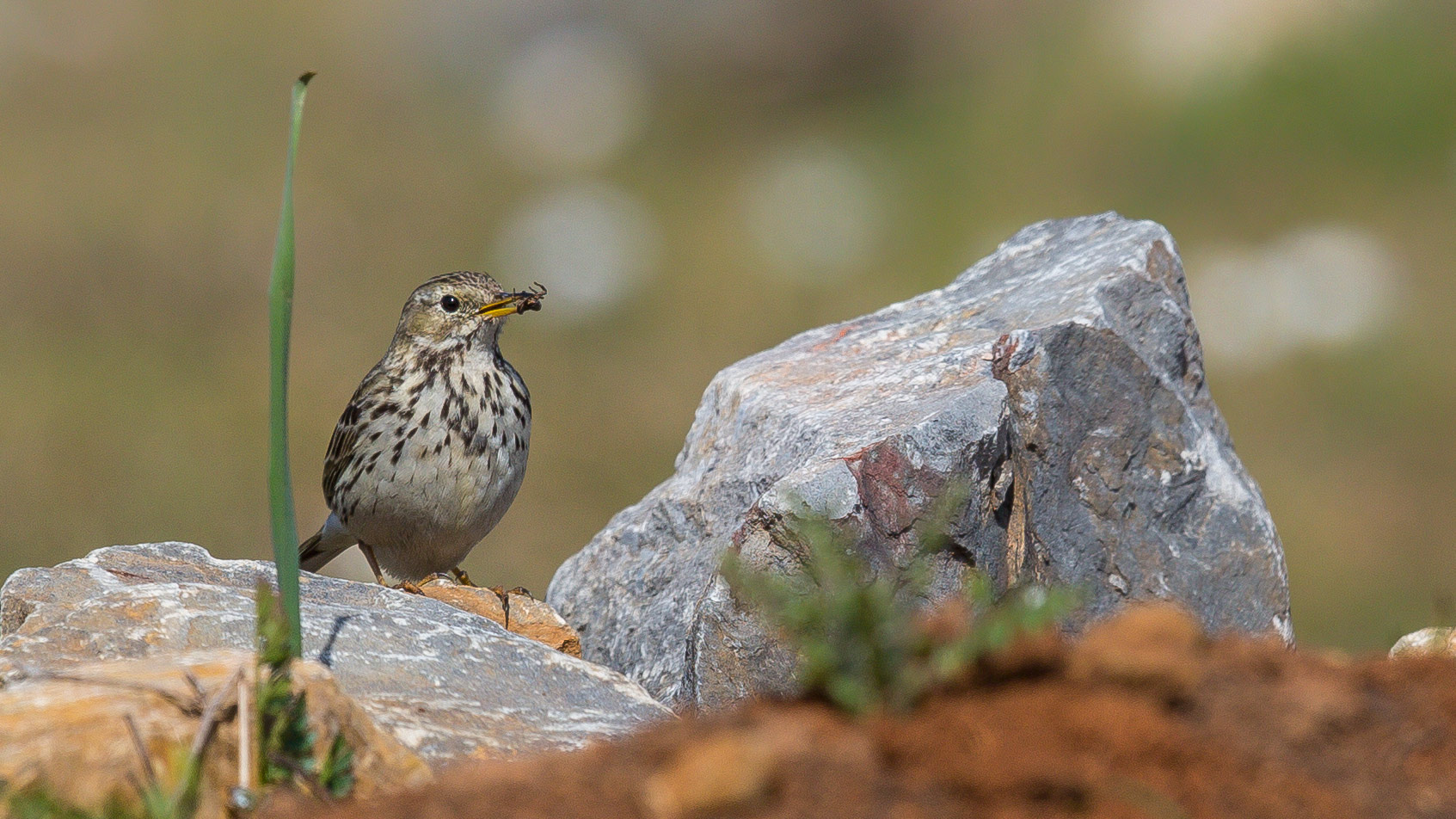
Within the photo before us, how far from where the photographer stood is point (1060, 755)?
2.66m

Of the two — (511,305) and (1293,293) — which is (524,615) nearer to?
(511,305)

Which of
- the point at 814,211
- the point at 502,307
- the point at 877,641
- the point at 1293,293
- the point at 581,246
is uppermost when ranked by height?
the point at 814,211

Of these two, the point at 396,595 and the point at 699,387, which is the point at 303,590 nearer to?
the point at 396,595

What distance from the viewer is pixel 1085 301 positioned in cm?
582

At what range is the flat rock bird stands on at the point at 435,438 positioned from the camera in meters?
7.00

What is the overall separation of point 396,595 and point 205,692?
2.21 m

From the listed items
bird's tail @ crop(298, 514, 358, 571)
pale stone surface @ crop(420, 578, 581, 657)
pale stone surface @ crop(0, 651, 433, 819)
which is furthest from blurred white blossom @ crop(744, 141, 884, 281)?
pale stone surface @ crop(0, 651, 433, 819)

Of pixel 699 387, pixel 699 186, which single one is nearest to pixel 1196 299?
pixel 699 387

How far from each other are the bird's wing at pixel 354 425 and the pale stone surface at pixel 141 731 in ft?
12.4

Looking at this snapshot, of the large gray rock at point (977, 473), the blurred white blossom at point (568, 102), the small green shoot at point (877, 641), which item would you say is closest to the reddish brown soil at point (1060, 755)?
the small green shoot at point (877, 641)

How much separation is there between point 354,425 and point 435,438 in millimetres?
526

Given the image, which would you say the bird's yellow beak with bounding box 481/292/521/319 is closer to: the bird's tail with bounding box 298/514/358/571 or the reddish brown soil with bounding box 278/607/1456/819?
the bird's tail with bounding box 298/514/358/571

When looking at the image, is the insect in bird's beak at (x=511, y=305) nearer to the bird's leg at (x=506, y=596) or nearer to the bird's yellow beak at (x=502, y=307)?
the bird's yellow beak at (x=502, y=307)

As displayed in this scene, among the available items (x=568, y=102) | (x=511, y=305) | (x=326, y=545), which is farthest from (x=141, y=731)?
(x=568, y=102)
